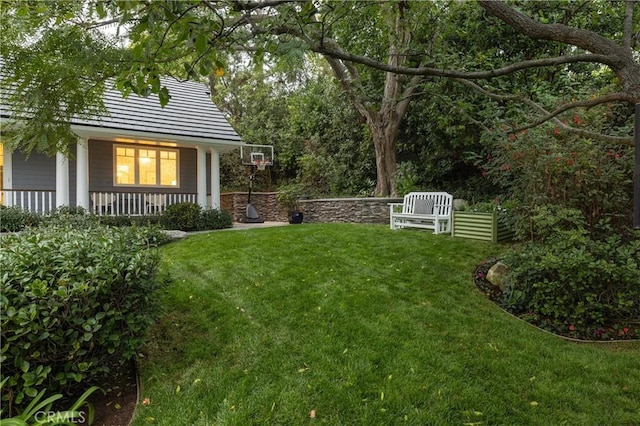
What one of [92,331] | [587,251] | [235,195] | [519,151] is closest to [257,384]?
[92,331]

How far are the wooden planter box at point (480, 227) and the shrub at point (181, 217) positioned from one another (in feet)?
21.7

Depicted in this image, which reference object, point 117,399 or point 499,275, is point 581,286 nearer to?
point 499,275

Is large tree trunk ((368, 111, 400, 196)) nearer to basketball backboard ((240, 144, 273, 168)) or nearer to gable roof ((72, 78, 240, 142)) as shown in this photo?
gable roof ((72, 78, 240, 142))

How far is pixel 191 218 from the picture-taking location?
9.88 metres

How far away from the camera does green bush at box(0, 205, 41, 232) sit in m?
8.02

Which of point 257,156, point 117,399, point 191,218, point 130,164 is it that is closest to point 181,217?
point 191,218

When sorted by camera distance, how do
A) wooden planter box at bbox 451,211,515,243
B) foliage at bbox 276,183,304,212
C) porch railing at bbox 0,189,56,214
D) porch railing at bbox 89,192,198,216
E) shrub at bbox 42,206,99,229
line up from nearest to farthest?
wooden planter box at bbox 451,211,515,243, shrub at bbox 42,206,99,229, porch railing at bbox 0,189,56,214, porch railing at bbox 89,192,198,216, foliage at bbox 276,183,304,212

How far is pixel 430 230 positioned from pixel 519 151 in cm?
352

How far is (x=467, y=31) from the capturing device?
31.3 ft

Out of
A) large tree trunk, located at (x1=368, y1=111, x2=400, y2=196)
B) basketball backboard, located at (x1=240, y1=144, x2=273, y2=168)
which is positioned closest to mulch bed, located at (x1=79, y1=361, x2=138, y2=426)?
large tree trunk, located at (x1=368, y1=111, x2=400, y2=196)

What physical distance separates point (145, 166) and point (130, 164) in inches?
16.3

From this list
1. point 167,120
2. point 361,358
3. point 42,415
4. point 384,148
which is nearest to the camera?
point 42,415

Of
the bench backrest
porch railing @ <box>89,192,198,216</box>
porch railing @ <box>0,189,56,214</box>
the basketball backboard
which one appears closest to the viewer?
the bench backrest

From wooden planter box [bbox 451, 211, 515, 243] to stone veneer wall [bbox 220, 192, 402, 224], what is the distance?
113 inches
